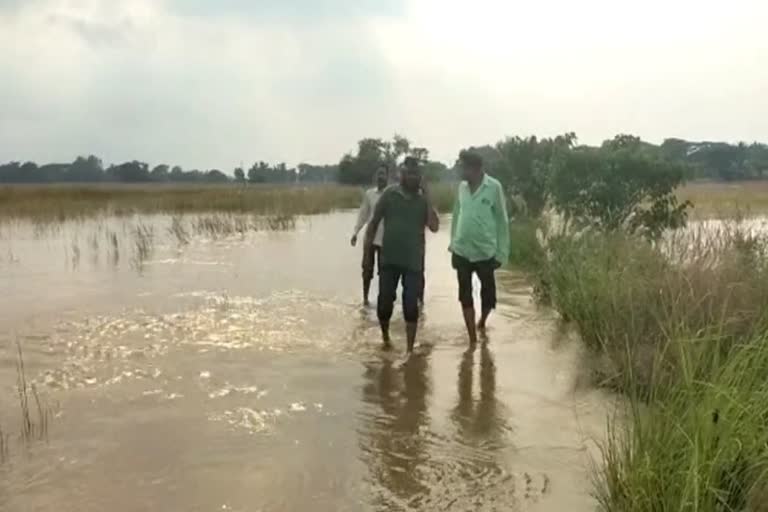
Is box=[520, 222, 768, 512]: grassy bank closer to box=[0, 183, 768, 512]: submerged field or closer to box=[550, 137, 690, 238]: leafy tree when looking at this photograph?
box=[0, 183, 768, 512]: submerged field

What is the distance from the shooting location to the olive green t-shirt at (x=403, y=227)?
306 inches

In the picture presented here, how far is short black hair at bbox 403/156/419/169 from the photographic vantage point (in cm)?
768

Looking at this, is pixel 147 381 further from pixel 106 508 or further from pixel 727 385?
pixel 727 385

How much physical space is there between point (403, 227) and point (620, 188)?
6443 millimetres

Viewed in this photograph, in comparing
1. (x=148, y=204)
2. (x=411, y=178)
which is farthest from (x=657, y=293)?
(x=148, y=204)

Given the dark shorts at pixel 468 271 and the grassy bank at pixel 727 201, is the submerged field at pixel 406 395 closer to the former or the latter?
the dark shorts at pixel 468 271

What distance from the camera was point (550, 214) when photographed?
50.5 ft

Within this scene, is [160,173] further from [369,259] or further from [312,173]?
[369,259]

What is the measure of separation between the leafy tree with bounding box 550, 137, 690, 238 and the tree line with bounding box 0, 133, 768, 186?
0.25m

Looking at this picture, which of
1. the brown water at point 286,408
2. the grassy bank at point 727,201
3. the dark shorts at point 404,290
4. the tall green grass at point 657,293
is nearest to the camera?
the brown water at point 286,408

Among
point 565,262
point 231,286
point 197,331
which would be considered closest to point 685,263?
point 565,262

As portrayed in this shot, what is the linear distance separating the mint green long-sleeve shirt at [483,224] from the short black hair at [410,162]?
2.10ft

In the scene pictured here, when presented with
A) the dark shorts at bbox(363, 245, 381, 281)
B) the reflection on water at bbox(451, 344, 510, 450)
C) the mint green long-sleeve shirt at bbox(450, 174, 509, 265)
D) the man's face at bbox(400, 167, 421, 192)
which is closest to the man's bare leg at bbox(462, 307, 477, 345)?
the mint green long-sleeve shirt at bbox(450, 174, 509, 265)

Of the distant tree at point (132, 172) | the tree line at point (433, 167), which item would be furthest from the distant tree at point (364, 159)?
the distant tree at point (132, 172)
